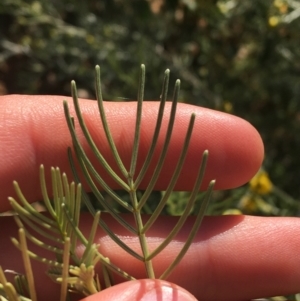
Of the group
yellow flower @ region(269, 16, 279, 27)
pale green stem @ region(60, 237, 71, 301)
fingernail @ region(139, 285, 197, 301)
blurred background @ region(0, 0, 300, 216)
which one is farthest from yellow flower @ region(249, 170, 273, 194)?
pale green stem @ region(60, 237, 71, 301)

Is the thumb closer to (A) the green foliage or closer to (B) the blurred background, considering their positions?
(A) the green foliage

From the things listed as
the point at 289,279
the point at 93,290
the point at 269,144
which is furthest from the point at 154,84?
the point at 93,290

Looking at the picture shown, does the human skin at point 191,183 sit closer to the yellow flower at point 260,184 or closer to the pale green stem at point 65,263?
the yellow flower at point 260,184

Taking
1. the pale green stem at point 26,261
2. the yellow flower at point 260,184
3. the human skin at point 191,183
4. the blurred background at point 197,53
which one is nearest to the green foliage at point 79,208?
the pale green stem at point 26,261

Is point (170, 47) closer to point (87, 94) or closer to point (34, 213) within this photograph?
point (87, 94)

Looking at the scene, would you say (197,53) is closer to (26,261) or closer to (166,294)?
(166,294)
